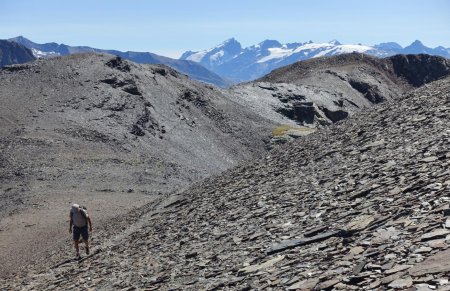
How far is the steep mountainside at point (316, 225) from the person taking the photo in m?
10.7

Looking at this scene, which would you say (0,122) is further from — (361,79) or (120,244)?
(361,79)

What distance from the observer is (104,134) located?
59188 millimetres

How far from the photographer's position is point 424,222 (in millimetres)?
11344

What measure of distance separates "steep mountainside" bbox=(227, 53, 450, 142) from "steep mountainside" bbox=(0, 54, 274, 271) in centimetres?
853

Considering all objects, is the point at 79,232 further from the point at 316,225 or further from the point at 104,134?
the point at 104,134

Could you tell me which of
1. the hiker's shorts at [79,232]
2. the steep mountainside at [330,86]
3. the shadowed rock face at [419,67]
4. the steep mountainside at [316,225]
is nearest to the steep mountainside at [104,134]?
the hiker's shorts at [79,232]

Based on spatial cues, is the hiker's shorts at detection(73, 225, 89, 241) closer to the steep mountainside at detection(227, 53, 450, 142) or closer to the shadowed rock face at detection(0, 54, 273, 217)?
the shadowed rock face at detection(0, 54, 273, 217)

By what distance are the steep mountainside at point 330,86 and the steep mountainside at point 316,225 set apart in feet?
102

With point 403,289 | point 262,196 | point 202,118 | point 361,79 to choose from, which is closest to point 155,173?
point 202,118

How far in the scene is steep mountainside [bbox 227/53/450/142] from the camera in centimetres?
8788

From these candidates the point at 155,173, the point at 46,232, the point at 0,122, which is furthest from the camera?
the point at 0,122

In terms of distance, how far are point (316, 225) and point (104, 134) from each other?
153ft

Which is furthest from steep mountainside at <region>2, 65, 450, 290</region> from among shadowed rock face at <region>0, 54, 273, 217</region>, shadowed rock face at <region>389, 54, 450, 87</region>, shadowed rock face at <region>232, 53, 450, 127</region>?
shadowed rock face at <region>389, 54, 450, 87</region>

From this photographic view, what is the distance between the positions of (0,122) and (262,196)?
1694 inches
